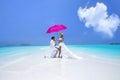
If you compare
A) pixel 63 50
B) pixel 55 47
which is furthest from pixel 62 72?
pixel 55 47

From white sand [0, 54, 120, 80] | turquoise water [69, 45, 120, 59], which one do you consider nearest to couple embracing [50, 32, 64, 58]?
turquoise water [69, 45, 120, 59]

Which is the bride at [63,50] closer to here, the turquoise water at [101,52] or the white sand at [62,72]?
the turquoise water at [101,52]

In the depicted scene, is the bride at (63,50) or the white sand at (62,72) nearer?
the white sand at (62,72)

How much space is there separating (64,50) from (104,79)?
4.85 metres

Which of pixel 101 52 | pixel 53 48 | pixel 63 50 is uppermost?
pixel 53 48

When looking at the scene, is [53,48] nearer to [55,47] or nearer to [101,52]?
[55,47]

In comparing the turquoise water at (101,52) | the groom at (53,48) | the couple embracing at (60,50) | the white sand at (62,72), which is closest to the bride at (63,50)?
the couple embracing at (60,50)

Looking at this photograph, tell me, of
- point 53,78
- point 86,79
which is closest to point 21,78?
point 53,78

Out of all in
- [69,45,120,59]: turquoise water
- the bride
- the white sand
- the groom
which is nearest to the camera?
the white sand

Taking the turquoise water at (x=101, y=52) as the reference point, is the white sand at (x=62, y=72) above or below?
below

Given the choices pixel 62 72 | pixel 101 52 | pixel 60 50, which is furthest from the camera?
pixel 101 52

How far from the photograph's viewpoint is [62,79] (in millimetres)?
4277

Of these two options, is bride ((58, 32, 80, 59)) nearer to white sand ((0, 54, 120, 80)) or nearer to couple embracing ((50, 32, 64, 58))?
couple embracing ((50, 32, 64, 58))

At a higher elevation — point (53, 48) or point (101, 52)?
point (53, 48)
